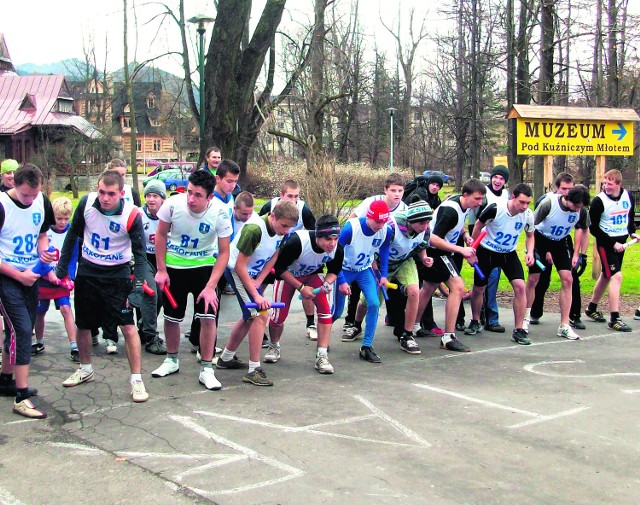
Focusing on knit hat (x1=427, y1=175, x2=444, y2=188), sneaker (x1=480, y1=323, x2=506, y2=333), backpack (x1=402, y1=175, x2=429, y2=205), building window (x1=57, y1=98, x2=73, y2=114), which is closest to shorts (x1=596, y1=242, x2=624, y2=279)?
sneaker (x1=480, y1=323, x2=506, y2=333)

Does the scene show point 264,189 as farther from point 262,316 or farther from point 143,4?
point 262,316

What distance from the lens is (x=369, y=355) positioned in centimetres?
708

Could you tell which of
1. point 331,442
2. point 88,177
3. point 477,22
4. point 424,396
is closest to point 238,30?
point 424,396

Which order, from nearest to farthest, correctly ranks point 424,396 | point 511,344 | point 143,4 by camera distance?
point 424,396 < point 511,344 < point 143,4

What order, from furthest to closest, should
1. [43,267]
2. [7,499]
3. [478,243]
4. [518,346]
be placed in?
[478,243]
[518,346]
[43,267]
[7,499]

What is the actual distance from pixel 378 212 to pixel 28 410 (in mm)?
3343

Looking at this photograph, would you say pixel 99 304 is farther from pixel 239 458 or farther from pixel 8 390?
pixel 239 458

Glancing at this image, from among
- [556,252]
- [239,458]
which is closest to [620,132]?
[556,252]

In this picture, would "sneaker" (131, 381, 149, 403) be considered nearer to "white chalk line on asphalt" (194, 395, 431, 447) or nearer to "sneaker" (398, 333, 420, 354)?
"white chalk line on asphalt" (194, 395, 431, 447)

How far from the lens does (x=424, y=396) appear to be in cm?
584

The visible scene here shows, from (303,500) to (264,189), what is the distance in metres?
35.3

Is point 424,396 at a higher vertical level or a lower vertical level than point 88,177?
lower

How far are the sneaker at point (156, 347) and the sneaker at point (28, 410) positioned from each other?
6.36 feet

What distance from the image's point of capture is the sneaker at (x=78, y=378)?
19.8ft
